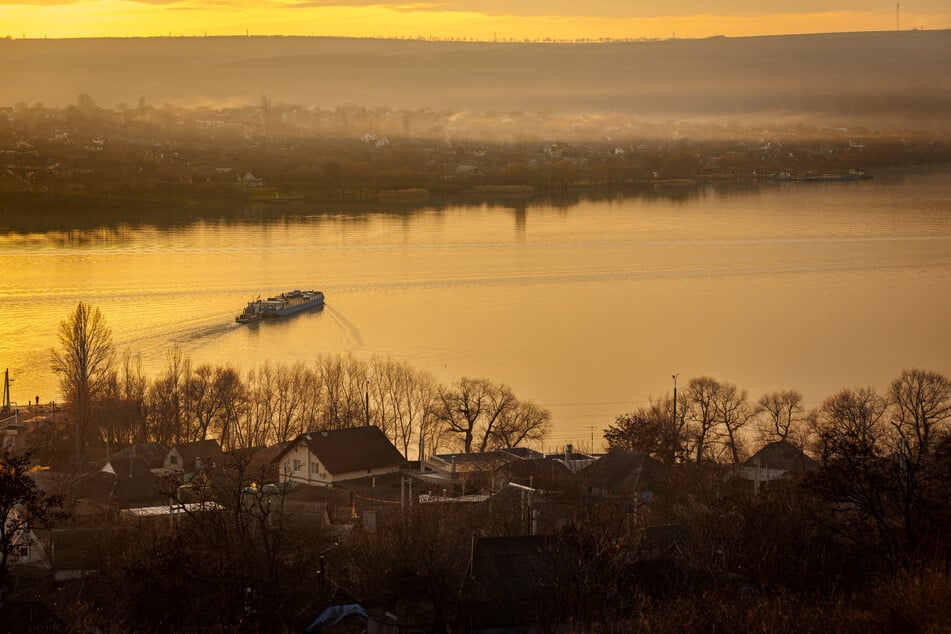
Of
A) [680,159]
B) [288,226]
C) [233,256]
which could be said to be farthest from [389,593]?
[680,159]

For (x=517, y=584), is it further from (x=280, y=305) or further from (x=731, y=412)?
(x=280, y=305)

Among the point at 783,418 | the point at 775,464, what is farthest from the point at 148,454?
the point at 783,418

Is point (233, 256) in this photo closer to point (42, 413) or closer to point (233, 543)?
point (42, 413)

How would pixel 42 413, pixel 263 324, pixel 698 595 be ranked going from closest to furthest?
pixel 698 595 → pixel 42 413 → pixel 263 324

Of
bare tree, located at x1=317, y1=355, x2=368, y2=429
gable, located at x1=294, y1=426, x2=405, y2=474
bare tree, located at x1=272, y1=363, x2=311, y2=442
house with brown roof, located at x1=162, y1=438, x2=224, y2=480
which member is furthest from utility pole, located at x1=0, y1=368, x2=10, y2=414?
gable, located at x1=294, y1=426, x2=405, y2=474

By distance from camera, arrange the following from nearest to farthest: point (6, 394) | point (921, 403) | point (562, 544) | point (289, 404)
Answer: point (562, 544) → point (921, 403) → point (289, 404) → point (6, 394)

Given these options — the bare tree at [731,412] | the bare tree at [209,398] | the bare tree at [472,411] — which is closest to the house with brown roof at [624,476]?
the bare tree at [731,412]
